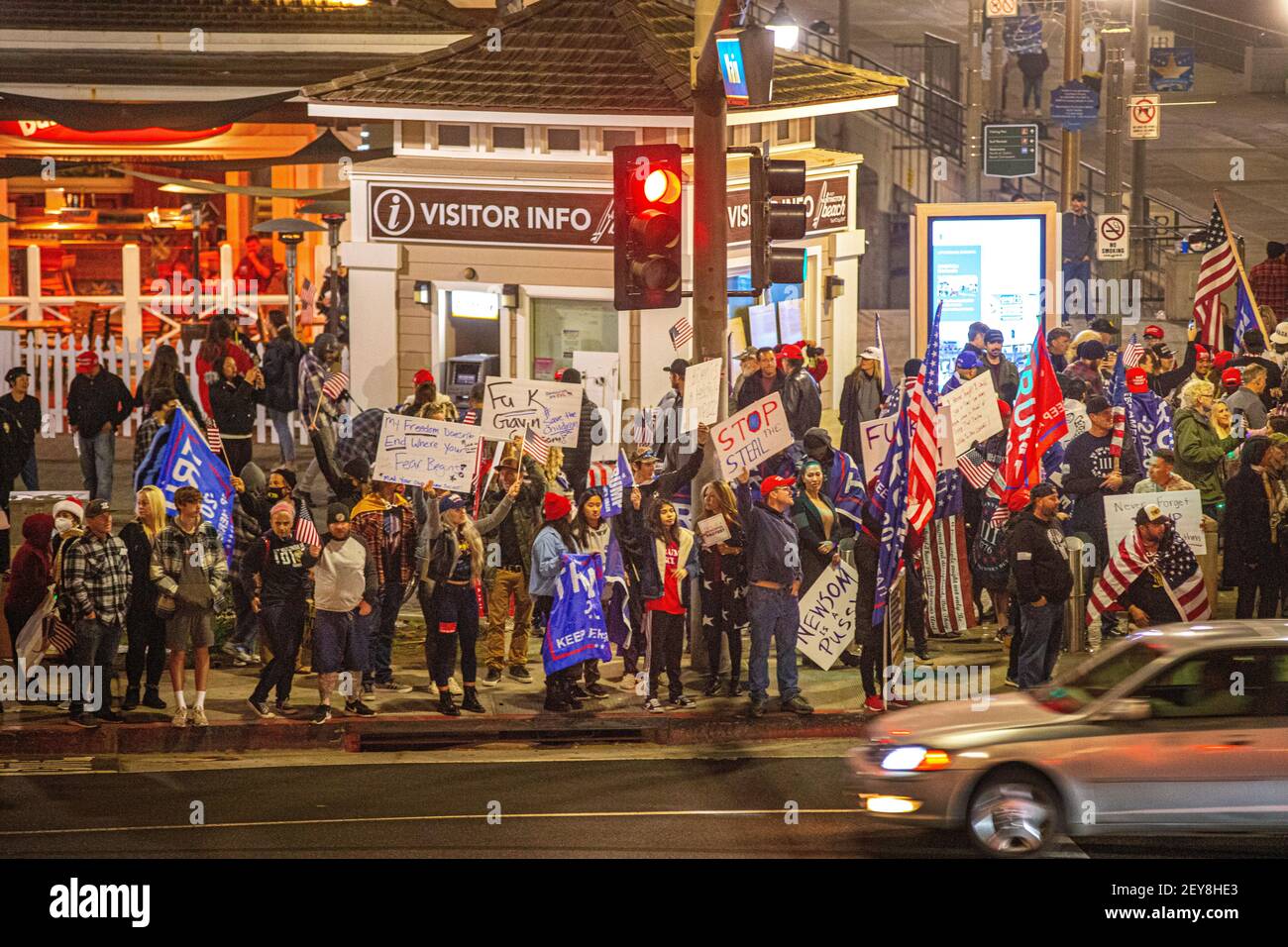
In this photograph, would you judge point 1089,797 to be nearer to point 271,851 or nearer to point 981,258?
point 271,851

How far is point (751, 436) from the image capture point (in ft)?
48.6

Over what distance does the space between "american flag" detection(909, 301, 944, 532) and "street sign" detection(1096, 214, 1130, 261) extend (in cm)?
982

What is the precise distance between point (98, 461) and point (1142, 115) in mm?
14725

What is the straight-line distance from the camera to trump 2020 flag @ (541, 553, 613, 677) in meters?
14.2

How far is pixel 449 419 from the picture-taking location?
1642 centimetres

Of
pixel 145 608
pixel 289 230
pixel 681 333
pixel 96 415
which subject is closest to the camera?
pixel 145 608

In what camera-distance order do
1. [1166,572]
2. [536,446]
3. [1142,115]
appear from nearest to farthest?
[1166,572] → [536,446] → [1142,115]

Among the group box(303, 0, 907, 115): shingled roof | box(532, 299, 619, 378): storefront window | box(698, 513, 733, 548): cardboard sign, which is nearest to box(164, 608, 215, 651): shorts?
box(698, 513, 733, 548): cardboard sign

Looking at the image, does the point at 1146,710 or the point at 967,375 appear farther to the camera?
the point at 967,375

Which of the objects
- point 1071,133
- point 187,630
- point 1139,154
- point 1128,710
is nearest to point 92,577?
point 187,630

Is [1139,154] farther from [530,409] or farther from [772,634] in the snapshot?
[772,634]

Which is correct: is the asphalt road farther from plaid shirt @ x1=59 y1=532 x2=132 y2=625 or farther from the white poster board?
the white poster board

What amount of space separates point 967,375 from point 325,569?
6.27 metres

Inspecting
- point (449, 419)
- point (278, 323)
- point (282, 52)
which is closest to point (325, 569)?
point (449, 419)
